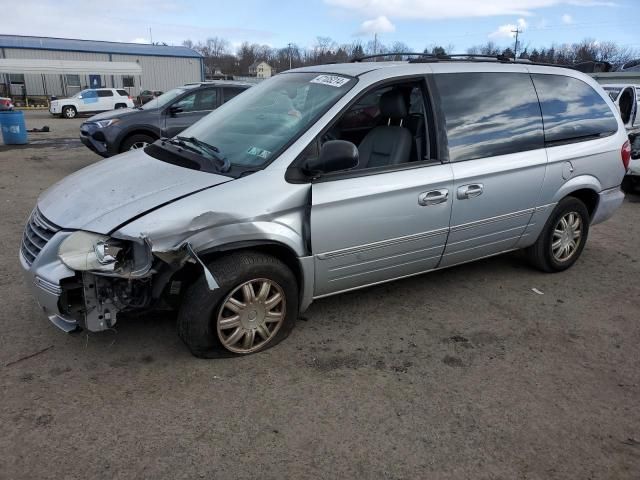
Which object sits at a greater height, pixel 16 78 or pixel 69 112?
pixel 16 78

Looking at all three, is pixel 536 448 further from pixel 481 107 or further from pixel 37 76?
pixel 37 76

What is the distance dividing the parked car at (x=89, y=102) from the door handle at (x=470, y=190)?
91.3 feet

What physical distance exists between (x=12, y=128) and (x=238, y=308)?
1429 cm

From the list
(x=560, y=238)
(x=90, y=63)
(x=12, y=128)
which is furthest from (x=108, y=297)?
(x=90, y=63)

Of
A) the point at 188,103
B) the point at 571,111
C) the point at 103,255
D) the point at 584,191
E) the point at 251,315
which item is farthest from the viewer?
the point at 188,103

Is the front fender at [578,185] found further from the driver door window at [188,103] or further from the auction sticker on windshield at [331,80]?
the driver door window at [188,103]

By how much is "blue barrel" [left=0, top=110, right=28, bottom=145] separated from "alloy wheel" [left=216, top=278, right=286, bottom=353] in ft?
46.7

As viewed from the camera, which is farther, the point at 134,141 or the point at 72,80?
the point at 72,80

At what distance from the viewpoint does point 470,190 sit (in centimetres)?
382

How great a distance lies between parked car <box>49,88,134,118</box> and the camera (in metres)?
28.0

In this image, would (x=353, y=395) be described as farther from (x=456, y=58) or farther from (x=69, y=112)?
(x=69, y=112)

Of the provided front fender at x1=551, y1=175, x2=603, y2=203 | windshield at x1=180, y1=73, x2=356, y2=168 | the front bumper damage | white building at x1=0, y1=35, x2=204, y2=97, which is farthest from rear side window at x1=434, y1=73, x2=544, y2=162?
white building at x1=0, y1=35, x2=204, y2=97

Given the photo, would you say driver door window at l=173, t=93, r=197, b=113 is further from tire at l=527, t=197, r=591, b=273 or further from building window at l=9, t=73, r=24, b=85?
building window at l=9, t=73, r=24, b=85

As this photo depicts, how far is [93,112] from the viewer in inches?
1153
